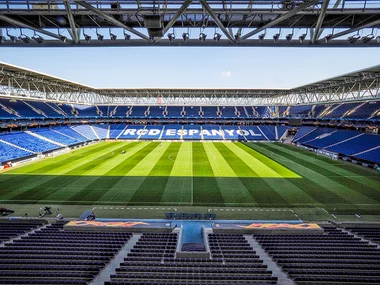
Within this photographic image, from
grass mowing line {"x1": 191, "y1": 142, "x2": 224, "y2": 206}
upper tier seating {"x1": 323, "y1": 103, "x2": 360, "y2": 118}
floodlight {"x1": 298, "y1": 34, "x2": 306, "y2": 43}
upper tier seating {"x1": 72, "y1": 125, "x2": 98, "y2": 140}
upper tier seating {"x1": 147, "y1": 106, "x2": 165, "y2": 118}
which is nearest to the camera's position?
floodlight {"x1": 298, "y1": 34, "x2": 306, "y2": 43}

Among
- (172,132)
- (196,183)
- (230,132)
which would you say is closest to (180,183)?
(196,183)

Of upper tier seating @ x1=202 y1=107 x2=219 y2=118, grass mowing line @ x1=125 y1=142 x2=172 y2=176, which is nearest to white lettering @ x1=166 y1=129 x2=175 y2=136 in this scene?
upper tier seating @ x1=202 y1=107 x2=219 y2=118

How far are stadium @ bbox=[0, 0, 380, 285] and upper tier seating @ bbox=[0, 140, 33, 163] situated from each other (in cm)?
29

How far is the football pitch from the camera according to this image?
61.5 ft

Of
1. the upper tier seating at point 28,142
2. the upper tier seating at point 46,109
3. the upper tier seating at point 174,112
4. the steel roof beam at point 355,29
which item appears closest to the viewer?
the steel roof beam at point 355,29

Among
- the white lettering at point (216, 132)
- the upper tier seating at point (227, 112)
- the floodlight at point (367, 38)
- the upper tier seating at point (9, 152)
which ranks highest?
the upper tier seating at point (227, 112)

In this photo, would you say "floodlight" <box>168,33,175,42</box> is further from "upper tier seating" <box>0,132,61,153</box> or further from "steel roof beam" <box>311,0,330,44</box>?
"upper tier seating" <box>0,132,61,153</box>

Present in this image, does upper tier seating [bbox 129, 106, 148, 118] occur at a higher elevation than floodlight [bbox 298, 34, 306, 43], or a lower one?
higher

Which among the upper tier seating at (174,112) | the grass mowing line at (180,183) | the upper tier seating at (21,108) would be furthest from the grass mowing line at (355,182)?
the upper tier seating at (21,108)

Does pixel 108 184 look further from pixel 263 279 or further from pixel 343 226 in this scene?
pixel 343 226

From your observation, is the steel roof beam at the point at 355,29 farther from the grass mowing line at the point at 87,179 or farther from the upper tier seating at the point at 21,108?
the upper tier seating at the point at 21,108

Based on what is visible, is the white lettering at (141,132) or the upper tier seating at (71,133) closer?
the upper tier seating at (71,133)

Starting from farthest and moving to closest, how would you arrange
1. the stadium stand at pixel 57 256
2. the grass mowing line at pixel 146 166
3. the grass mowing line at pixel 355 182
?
1. the grass mowing line at pixel 146 166
2. the grass mowing line at pixel 355 182
3. the stadium stand at pixel 57 256

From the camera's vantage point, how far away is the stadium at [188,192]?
725 cm
